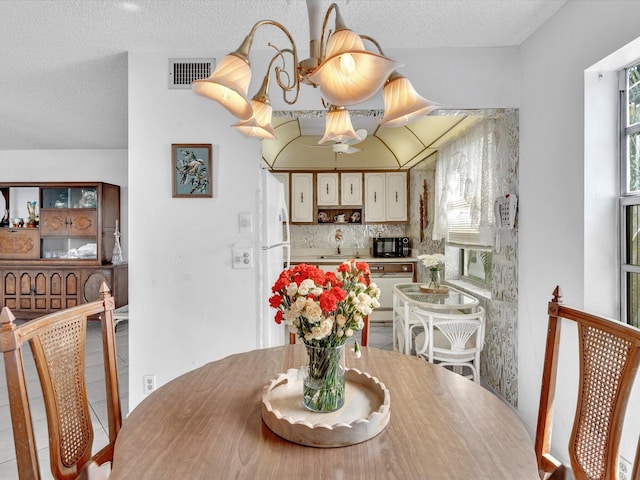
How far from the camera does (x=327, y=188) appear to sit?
5094 millimetres

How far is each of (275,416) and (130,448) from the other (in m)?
0.37

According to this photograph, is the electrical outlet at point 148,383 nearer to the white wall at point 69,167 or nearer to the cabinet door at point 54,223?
the white wall at point 69,167

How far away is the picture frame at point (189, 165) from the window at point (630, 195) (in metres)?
2.36

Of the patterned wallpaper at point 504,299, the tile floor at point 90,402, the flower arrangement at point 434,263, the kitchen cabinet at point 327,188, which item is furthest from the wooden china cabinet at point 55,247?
the patterned wallpaper at point 504,299

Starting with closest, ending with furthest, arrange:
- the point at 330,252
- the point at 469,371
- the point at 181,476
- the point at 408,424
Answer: the point at 181,476
the point at 408,424
the point at 469,371
the point at 330,252

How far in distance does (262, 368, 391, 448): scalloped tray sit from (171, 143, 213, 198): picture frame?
159cm

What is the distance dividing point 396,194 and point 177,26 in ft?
11.8

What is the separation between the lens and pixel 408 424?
3.28 ft

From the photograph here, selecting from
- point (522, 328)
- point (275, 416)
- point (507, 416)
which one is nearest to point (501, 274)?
point (522, 328)

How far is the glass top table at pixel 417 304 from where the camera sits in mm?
2689

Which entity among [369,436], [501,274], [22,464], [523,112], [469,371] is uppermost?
[523,112]

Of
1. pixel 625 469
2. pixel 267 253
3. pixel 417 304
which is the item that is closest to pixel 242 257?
pixel 267 253

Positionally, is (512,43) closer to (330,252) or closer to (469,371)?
(469,371)

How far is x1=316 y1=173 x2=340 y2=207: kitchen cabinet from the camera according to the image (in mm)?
5086
